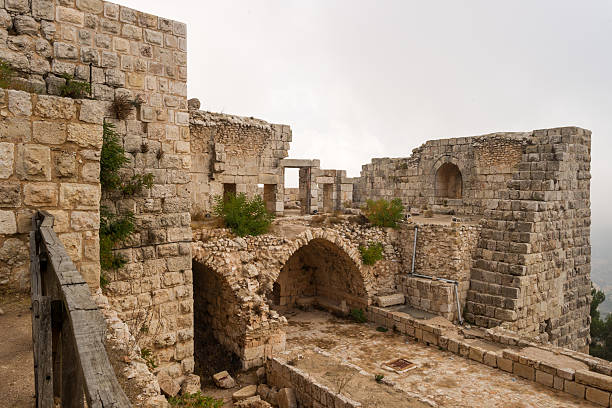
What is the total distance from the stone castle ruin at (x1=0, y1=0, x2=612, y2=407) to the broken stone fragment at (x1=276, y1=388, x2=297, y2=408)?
0.87 feet

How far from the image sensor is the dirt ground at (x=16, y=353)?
2.60 metres

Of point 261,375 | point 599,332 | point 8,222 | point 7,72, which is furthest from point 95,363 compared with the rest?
point 599,332

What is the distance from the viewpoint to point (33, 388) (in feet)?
8.84

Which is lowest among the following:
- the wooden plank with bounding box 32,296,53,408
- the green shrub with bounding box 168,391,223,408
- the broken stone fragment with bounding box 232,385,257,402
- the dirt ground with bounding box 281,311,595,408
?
the broken stone fragment with bounding box 232,385,257,402

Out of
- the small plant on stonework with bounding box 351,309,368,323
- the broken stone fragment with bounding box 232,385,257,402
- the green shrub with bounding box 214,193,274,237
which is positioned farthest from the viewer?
the small plant on stonework with bounding box 351,309,368,323

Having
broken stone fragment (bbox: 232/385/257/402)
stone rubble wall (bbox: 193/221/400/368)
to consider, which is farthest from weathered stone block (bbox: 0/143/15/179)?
broken stone fragment (bbox: 232/385/257/402)

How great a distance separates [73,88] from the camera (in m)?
5.96

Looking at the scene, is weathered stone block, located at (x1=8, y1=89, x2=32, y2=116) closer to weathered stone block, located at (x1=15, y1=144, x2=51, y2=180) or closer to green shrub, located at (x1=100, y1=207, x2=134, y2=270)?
weathered stone block, located at (x1=15, y1=144, x2=51, y2=180)

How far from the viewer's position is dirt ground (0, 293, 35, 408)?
260 centimetres

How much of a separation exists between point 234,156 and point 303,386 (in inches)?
275

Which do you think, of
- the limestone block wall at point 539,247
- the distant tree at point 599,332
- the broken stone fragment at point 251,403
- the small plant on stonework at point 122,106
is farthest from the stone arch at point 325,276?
the distant tree at point 599,332

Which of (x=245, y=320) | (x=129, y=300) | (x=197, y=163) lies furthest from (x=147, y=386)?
(x=197, y=163)

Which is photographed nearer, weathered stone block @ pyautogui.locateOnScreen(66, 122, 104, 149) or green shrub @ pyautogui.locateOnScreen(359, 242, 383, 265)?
weathered stone block @ pyautogui.locateOnScreen(66, 122, 104, 149)

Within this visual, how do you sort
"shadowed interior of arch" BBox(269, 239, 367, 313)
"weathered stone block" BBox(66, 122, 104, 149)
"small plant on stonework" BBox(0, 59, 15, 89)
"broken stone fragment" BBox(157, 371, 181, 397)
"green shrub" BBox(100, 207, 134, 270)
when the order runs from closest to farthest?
"weathered stone block" BBox(66, 122, 104, 149)
"small plant on stonework" BBox(0, 59, 15, 89)
"green shrub" BBox(100, 207, 134, 270)
"broken stone fragment" BBox(157, 371, 181, 397)
"shadowed interior of arch" BBox(269, 239, 367, 313)
